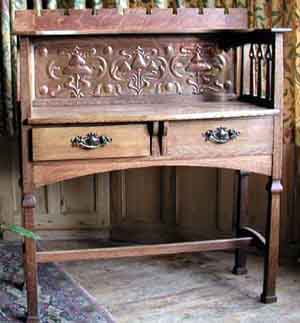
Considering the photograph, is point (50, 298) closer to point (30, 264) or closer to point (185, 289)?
point (30, 264)

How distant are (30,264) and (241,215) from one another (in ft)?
3.29

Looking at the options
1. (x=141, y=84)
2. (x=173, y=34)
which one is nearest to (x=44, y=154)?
(x=141, y=84)

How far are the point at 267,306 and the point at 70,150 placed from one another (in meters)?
1.03

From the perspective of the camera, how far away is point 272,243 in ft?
7.58

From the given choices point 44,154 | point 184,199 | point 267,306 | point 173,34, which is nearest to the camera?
point 44,154

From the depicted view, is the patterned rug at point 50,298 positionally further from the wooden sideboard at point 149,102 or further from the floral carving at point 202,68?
the floral carving at point 202,68

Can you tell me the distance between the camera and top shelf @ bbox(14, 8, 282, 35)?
2408mm

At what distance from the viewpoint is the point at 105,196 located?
10.3ft

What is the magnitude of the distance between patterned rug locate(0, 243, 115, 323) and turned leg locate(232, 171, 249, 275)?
0.70 m

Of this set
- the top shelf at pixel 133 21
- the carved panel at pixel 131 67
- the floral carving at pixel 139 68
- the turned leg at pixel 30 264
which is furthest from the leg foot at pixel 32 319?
the top shelf at pixel 133 21

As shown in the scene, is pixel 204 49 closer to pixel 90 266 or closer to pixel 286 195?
pixel 286 195

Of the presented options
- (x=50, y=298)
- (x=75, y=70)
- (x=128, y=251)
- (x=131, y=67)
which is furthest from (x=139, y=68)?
(x=50, y=298)

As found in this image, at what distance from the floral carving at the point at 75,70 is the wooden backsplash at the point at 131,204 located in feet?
2.27

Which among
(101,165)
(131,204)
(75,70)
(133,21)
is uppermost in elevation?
(133,21)
